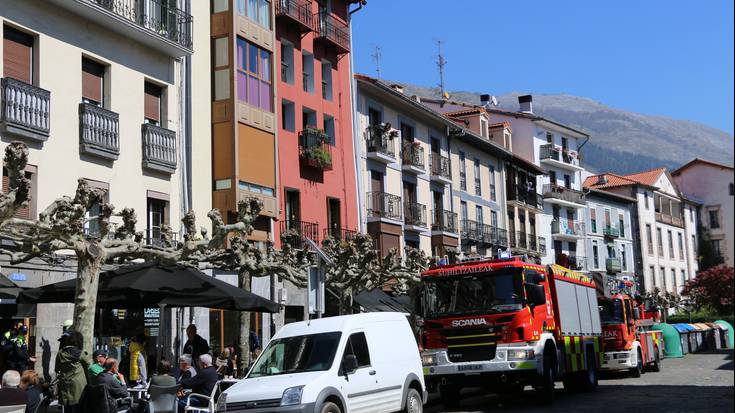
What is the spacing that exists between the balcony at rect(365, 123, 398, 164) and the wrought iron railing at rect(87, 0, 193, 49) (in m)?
12.7

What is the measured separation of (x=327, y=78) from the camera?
3562 cm

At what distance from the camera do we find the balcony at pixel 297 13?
3144 cm

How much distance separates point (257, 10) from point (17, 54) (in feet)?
36.0

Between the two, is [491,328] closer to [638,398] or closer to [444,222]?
[638,398]

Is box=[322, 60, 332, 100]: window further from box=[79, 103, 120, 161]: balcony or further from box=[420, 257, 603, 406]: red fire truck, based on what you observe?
box=[420, 257, 603, 406]: red fire truck

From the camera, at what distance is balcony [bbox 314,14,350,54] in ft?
114

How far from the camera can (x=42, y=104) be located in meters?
20.5

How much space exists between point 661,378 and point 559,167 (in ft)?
133

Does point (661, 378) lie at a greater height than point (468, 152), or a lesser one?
lesser

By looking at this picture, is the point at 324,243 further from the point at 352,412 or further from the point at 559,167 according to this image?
the point at 559,167

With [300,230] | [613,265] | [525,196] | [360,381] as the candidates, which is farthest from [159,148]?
[613,265]

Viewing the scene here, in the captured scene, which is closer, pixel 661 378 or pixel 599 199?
pixel 661 378

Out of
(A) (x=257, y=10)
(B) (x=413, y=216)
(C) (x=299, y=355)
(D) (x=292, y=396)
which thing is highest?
(A) (x=257, y=10)

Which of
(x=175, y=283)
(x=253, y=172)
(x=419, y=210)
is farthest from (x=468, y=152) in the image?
(x=175, y=283)
